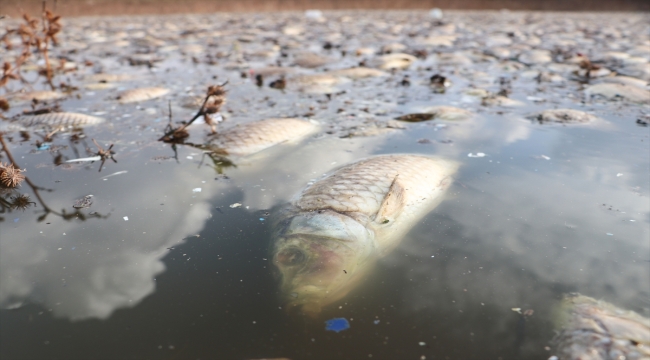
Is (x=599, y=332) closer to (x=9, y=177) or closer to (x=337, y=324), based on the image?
(x=337, y=324)

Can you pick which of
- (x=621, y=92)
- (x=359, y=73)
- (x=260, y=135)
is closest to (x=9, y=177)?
(x=260, y=135)

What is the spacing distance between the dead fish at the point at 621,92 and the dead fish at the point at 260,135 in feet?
10.4

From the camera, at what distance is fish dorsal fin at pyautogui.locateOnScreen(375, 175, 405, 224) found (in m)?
2.15

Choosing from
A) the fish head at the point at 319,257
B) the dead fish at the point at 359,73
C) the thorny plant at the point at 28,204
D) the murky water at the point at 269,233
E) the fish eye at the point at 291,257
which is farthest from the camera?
the dead fish at the point at 359,73

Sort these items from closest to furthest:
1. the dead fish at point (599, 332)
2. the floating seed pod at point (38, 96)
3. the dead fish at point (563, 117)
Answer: the dead fish at point (599, 332) < the dead fish at point (563, 117) < the floating seed pod at point (38, 96)

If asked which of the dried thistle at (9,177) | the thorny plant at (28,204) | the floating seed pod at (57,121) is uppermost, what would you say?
the floating seed pod at (57,121)

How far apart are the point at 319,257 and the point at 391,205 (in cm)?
51

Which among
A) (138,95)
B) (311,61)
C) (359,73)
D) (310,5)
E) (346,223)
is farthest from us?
(310,5)

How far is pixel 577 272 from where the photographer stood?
1.91 m

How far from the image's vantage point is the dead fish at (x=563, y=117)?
3.84m

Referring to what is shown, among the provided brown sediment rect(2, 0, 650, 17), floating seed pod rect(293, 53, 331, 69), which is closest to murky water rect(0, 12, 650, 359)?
floating seed pod rect(293, 53, 331, 69)

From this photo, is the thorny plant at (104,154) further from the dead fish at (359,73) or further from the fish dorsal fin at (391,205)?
the dead fish at (359,73)

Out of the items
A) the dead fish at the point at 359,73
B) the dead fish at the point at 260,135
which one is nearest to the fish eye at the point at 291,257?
the dead fish at the point at 260,135

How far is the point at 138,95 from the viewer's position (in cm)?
480
